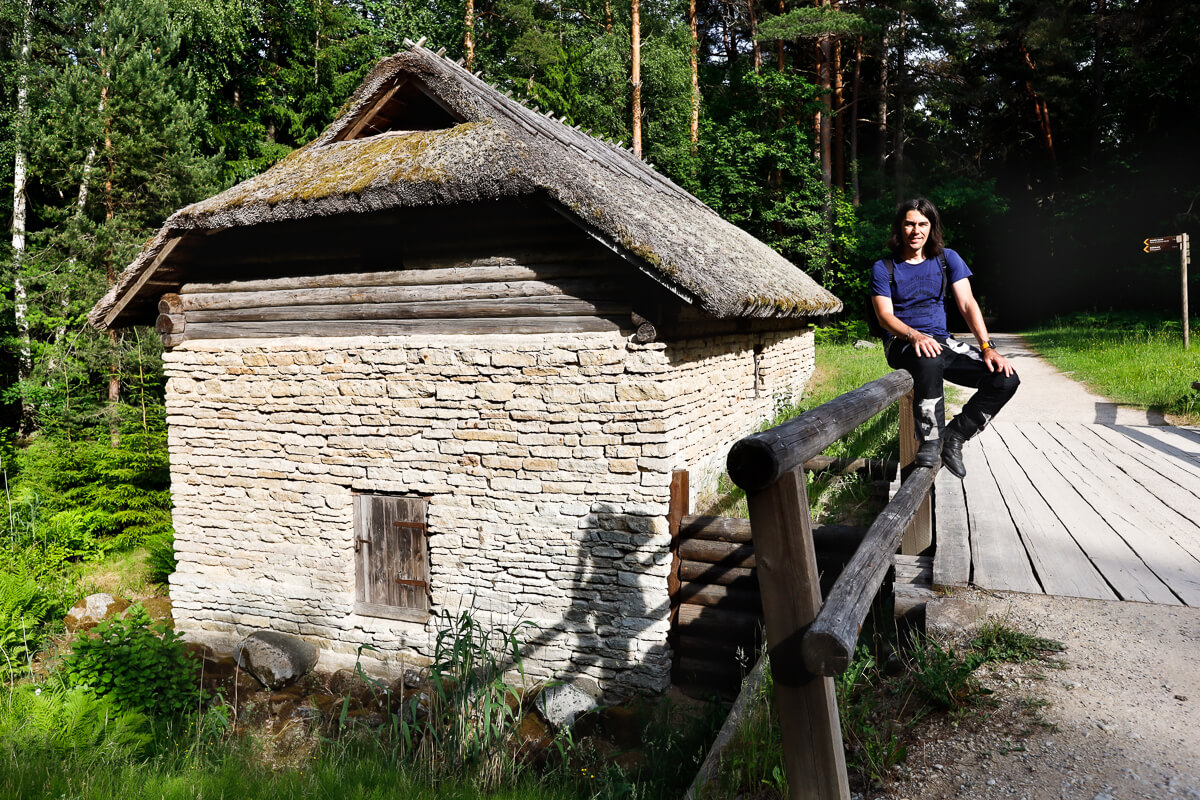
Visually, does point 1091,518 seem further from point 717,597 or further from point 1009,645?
point 717,597

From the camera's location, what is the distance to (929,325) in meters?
3.93

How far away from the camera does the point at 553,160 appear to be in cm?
559

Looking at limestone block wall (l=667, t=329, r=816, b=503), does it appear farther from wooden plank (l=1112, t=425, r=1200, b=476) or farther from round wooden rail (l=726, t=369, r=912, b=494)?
round wooden rail (l=726, t=369, r=912, b=494)

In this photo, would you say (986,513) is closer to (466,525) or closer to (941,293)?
(941,293)

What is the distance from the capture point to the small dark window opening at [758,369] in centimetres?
854

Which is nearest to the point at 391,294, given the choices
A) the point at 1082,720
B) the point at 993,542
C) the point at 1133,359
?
the point at 993,542

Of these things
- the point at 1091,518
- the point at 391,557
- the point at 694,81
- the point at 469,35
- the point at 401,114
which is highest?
the point at 469,35

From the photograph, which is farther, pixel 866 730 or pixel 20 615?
pixel 20 615

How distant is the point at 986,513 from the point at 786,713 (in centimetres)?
275

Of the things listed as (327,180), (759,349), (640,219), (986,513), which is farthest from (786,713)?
(759,349)

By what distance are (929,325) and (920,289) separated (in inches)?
8.2

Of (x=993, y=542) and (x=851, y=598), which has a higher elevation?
(x=851, y=598)

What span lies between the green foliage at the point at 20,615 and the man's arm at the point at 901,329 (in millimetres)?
8275

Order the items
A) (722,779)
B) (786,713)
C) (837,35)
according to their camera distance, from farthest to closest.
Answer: (837,35), (722,779), (786,713)
